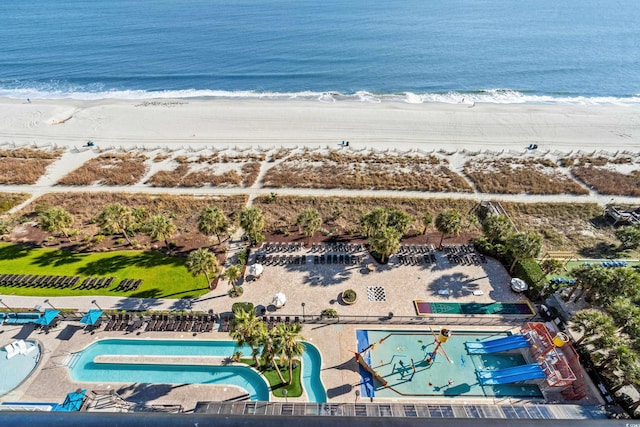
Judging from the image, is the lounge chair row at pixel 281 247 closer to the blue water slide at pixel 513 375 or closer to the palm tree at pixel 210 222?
the palm tree at pixel 210 222

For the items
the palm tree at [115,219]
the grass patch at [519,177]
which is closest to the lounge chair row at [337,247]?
the palm tree at [115,219]

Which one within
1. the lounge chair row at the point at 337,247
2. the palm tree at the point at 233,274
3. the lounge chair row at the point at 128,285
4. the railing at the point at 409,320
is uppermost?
the lounge chair row at the point at 337,247

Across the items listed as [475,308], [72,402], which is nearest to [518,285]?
[475,308]

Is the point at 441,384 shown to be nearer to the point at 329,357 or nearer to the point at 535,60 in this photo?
the point at 329,357

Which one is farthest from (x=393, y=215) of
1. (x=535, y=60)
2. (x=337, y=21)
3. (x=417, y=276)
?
(x=337, y=21)

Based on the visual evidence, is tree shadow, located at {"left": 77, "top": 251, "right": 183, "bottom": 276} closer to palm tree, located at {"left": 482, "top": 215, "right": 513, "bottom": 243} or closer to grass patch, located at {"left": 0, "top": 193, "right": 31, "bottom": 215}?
grass patch, located at {"left": 0, "top": 193, "right": 31, "bottom": 215}

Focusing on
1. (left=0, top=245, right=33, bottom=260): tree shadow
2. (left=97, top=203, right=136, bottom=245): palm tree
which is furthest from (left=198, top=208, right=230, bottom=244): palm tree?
(left=0, top=245, right=33, bottom=260): tree shadow

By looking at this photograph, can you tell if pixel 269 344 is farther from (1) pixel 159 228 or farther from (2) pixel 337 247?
(1) pixel 159 228
